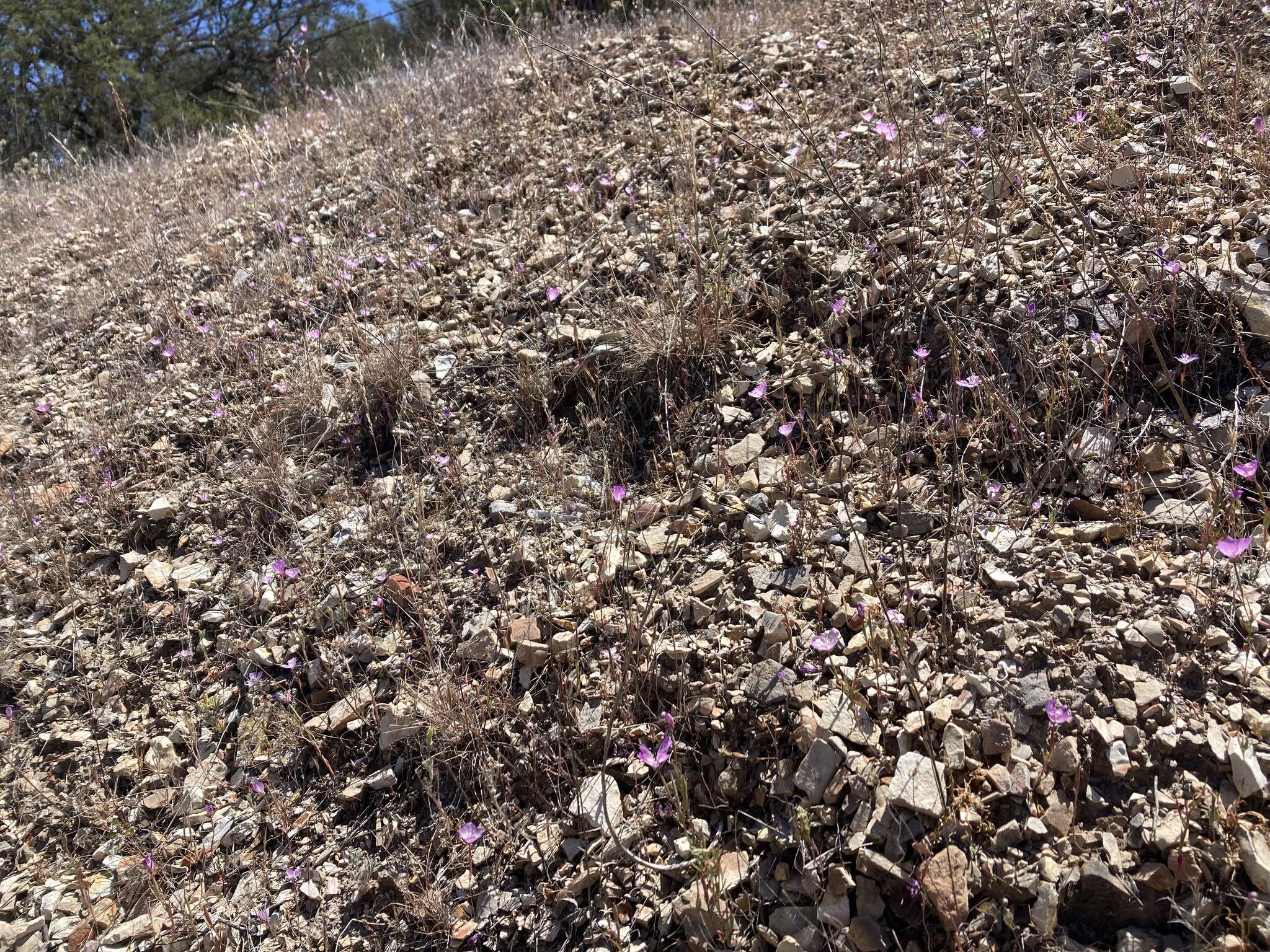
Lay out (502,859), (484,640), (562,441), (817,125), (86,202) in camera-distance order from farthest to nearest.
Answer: (86,202), (817,125), (562,441), (484,640), (502,859)

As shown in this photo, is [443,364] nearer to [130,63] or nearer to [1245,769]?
[1245,769]

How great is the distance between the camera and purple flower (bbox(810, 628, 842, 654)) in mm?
2361

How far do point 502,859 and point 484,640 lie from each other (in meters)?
0.63

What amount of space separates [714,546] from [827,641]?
1.71ft

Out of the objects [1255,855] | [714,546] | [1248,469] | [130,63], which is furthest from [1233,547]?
[130,63]

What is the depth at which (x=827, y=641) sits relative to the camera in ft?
7.77

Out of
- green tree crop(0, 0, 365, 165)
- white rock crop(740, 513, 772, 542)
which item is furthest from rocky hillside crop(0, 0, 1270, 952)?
green tree crop(0, 0, 365, 165)

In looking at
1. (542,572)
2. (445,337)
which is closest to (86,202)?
(445,337)

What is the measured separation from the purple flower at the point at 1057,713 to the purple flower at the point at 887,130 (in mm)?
2554

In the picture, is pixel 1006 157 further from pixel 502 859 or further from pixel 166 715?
pixel 166 715

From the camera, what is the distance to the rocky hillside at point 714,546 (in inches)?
82.4

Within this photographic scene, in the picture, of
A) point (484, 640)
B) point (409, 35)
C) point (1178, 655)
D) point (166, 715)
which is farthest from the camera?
point (409, 35)

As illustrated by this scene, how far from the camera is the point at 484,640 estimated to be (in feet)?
8.89

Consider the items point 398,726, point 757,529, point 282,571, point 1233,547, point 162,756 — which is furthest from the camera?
point 282,571
